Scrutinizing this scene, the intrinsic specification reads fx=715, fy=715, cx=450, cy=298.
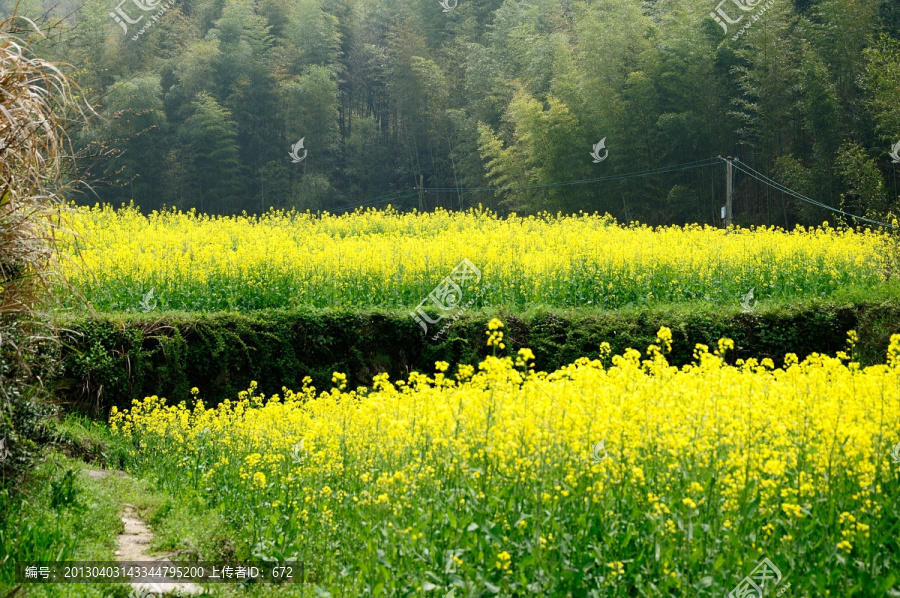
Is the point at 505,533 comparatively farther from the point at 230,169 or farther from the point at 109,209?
the point at 230,169

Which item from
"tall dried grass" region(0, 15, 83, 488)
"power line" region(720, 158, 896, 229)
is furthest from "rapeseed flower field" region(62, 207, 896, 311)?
"power line" region(720, 158, 896, 229)

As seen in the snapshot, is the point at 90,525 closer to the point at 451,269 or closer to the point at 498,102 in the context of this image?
the point at 451,269

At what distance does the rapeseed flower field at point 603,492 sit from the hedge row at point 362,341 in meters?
4.88

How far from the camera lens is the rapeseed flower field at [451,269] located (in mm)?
10938

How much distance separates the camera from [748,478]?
3828 mm

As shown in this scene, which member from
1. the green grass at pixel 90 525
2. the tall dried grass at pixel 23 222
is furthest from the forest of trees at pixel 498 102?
the tall dried grass at pixel 23 222

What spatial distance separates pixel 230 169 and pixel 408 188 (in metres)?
10.4

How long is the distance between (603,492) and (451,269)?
8109 mm

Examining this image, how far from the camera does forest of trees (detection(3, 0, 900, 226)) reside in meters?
23.9

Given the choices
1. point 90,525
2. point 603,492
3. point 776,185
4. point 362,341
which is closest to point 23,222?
point 90,525

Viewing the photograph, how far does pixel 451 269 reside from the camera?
38.3ft

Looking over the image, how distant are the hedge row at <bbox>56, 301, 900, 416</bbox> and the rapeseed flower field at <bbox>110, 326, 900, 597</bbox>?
4.88 metres

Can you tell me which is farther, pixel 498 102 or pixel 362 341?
pixel 498 102

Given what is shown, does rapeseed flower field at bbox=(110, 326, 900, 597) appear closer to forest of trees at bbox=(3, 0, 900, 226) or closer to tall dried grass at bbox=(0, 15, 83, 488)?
tall dried grass at bbox=(0, 15, 83, 488)
